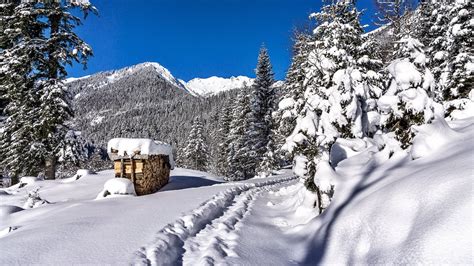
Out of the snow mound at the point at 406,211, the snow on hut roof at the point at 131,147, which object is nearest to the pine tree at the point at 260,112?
the snow on hut roof at the point at 131,147

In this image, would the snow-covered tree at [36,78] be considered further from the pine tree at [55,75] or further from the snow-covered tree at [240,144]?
the snow-covered tree at [240,144]

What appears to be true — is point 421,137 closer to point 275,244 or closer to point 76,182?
point 275,244

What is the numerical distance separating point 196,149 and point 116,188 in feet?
130

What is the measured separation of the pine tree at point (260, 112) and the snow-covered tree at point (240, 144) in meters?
0.38

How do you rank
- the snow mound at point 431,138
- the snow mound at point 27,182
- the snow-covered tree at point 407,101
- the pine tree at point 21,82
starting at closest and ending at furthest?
the snow mound at point 431,138 < the snow-covered tree at point 407,101 < the snow mound at point 27,182 < the pine tree at point 21,82

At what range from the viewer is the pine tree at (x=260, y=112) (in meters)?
35.3

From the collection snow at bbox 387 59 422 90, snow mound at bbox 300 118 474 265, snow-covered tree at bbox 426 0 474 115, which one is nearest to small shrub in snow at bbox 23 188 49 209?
snow mound at bbox 300 118 474 265

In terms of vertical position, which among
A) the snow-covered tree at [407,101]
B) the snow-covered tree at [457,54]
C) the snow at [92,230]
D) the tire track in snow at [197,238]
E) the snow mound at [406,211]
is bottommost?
the tire track in snow at [197,238]

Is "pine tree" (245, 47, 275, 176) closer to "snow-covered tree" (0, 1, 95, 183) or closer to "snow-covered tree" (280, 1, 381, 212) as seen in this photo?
"snow-covered tree" (0, 1, 95, 183)

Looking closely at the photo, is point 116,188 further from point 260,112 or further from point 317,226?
point 260,112

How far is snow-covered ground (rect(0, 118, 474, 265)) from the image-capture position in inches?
182

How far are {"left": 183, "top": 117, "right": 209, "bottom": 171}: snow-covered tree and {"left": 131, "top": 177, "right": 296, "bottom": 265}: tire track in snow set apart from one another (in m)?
41.0

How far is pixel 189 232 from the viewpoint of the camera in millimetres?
7180

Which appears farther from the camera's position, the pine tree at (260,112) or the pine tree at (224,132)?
the pine tree at (224,132)
